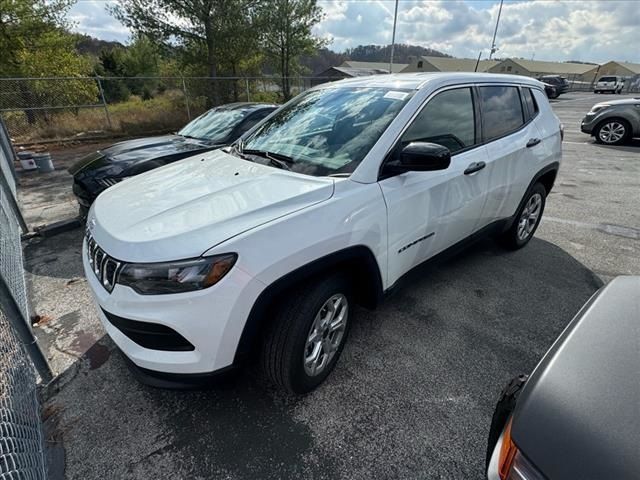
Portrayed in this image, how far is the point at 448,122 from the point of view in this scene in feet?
8.64

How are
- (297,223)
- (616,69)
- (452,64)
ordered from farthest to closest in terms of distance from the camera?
1. (616,69)
2. (452,64)
3. (297,223)

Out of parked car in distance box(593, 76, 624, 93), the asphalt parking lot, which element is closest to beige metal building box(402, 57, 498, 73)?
parked car in distance box(593, 76, 624, 93)

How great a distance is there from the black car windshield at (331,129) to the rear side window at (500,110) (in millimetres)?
1025

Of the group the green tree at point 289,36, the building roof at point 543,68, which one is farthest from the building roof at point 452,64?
the green tree at point 289,36

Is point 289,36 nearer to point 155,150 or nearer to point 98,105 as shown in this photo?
point 98,105

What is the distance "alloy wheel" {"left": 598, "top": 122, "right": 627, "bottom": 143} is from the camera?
33.4ft

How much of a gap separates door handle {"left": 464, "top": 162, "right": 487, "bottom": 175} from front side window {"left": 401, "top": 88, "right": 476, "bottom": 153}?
166mm

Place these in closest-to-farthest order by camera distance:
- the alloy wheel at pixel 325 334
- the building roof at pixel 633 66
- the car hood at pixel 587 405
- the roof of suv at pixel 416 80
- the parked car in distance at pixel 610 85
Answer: the car hood at pixel 587 405 < the alloy wheel at pixel 325 334 < the roof of suv at pixel 416 80 < the parked car in distance at pixel 610 85 < the building roof at pixel 633 66

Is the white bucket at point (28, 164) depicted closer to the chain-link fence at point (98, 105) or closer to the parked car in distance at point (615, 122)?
the chain-link fence at point (98, 105)

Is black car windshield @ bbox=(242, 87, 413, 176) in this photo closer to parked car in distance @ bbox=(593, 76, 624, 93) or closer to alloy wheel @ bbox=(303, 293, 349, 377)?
alloy wheel @ bbox=(303, 293, 349, 377)

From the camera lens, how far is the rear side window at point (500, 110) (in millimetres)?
2967

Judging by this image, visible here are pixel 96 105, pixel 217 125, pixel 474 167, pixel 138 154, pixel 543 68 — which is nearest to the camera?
pixel 474 167

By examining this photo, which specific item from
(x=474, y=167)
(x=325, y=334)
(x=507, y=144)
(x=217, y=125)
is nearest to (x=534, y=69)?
(x=217, y=125)

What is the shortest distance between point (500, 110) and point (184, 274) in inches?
122
